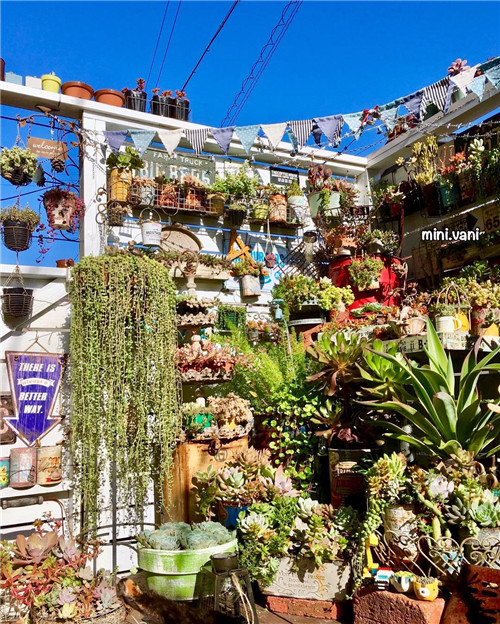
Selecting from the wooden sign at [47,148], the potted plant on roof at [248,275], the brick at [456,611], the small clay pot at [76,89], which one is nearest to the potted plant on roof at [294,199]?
the potted plant on roof at [248,275]

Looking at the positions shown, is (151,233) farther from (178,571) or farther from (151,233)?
(178,571)

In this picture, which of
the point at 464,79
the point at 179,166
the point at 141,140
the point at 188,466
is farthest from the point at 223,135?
the point at 188,466

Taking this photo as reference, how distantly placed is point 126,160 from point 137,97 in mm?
1121

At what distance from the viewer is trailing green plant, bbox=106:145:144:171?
5.69 meters

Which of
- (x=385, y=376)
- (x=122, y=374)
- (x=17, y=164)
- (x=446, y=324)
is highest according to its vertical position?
(x=17, y=164)

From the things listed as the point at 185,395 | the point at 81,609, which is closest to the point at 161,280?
the point at 185,395

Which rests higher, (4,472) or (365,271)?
(365,271)

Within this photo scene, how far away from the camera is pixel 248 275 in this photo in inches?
250

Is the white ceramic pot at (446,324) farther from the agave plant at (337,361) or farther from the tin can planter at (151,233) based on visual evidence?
the tin can planter at (151,233)

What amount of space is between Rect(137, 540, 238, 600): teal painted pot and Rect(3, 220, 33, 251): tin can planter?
3278mm

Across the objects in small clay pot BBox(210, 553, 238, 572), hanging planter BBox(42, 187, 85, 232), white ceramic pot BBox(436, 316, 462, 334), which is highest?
hanging planter BBox(42, 187, 85, 232)

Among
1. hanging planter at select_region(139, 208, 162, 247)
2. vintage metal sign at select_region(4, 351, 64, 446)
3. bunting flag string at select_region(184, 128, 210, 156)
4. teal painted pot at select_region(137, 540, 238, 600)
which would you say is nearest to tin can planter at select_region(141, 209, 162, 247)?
hanging planter at select_region(139, 208, 162, 247)

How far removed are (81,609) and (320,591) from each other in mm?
1431

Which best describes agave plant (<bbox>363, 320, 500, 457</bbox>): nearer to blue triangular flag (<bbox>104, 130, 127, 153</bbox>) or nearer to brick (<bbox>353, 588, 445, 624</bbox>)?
brick (<bbox>353, 588, 445, 624</bbox>)
